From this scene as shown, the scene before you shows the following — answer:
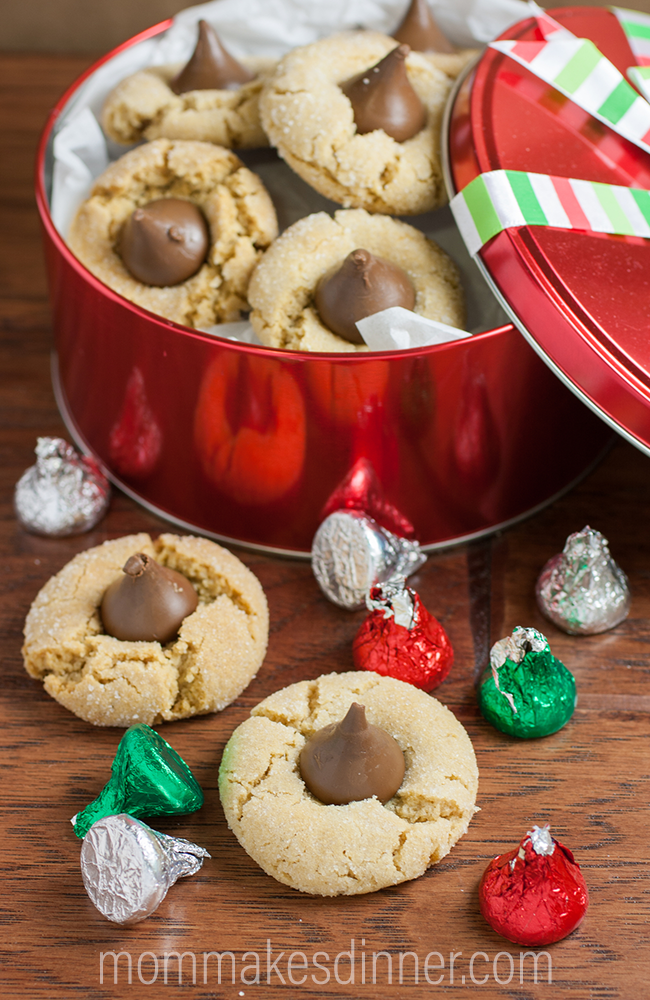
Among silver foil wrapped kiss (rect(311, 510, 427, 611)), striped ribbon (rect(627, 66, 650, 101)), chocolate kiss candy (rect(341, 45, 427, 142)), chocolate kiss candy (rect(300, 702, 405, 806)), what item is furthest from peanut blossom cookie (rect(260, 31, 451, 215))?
chocolate kiss candy (rect(300, 702, 405, 806))

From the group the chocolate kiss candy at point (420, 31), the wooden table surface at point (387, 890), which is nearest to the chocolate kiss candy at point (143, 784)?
the wooden table surface at point (387, 890)

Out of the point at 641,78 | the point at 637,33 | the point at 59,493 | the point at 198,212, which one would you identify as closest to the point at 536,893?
the point at 59,493

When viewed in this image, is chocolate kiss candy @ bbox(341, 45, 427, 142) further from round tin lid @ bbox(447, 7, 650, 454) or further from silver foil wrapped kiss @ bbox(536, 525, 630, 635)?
silver foil wrapped kiss @ bbox(536, 525, 630, 635)

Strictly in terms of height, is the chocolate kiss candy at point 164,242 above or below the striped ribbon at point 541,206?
below

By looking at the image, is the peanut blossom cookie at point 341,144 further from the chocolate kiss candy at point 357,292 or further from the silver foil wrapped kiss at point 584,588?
the silver foil wrapped kiss at point 584,588

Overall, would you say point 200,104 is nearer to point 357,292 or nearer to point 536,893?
point 357,292
